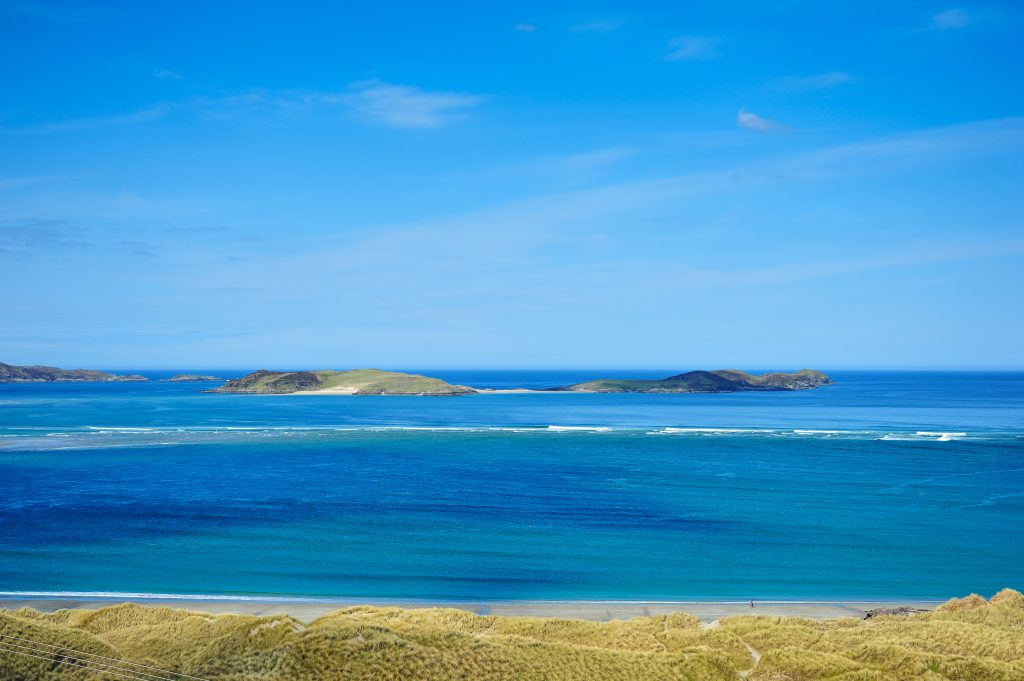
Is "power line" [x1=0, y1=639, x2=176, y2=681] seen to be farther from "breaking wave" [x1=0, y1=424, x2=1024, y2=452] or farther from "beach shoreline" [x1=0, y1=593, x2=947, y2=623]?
"breaking wave" [x1=0, y1=424, x2=1024, y2=452]

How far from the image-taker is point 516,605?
24969 mm

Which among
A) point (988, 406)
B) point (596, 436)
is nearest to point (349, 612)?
point (596, 436)

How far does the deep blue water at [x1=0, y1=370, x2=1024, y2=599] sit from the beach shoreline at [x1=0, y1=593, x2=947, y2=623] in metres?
1.00

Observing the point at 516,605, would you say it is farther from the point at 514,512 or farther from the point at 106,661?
the point at 514,512

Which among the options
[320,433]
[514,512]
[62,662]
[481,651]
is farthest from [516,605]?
[320,433]

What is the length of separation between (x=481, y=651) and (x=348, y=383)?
18081 cm

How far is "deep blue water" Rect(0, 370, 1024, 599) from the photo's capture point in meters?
28.8

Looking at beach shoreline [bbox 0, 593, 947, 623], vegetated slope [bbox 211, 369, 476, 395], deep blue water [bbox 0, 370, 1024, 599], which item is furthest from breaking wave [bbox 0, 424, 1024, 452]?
vegetated slope [bbox 211, 369, 476, 395]

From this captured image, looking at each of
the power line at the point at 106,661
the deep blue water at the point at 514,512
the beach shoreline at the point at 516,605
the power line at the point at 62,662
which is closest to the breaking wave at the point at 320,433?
the deep blue water at the point at 514,512

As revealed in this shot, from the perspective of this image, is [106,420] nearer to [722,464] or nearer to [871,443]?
[722,464]

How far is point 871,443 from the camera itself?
75062mm

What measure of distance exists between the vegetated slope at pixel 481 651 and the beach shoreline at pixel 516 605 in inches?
232

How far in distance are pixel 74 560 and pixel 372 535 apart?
12.2 m

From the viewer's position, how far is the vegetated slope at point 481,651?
1506 cm
